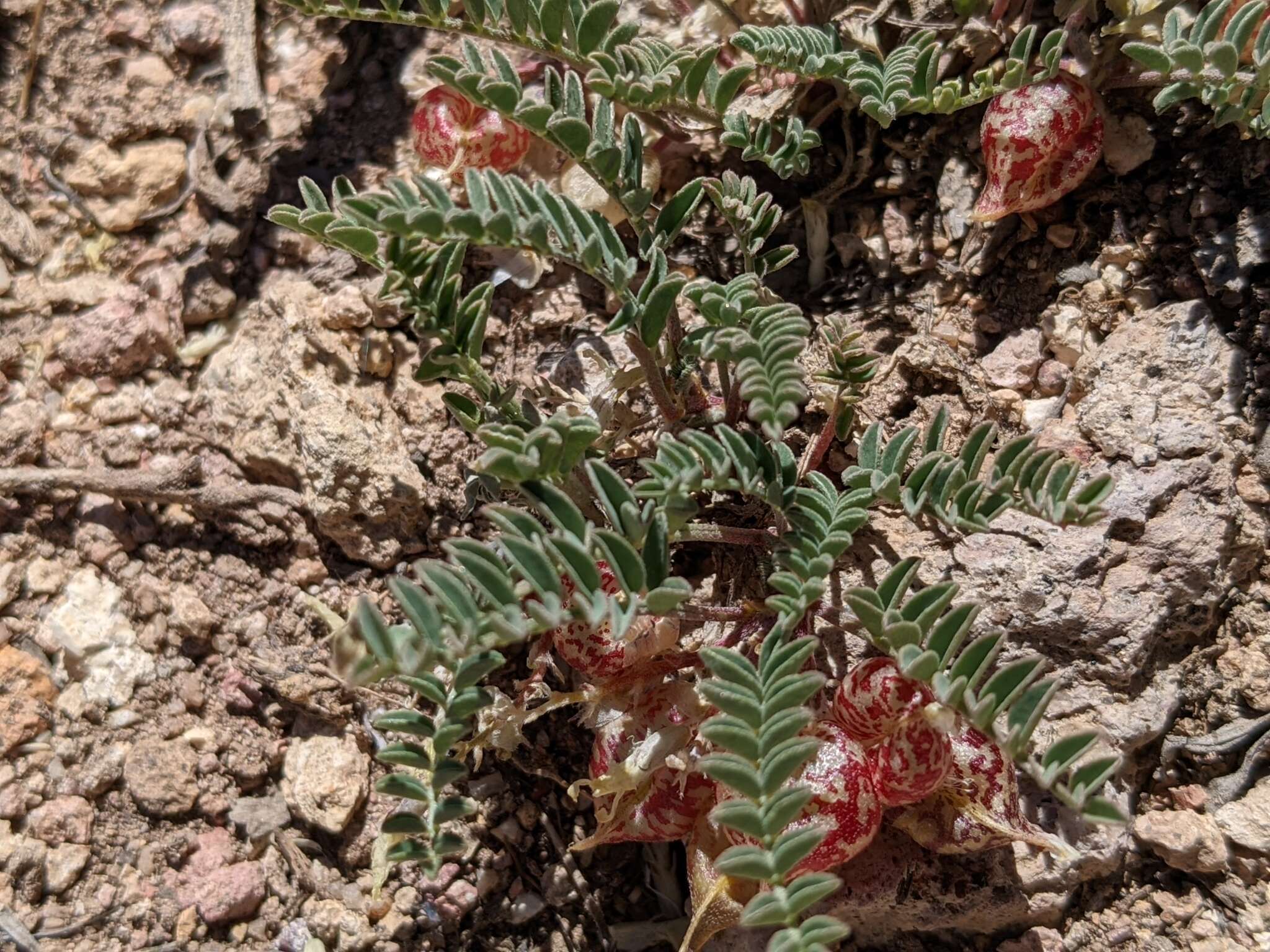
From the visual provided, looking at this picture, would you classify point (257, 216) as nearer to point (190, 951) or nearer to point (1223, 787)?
point (190, 951)

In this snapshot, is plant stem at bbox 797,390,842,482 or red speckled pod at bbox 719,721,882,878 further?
plant stem at bbox 797,390,842,482

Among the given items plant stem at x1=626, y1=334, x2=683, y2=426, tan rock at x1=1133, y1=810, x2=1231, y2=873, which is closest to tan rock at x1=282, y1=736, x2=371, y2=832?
plant stem at x1=626, y1=334, x2=683, y2=426

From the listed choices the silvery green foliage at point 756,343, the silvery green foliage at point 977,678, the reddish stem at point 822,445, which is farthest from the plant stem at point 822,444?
the silvery green foliage at point 977,678

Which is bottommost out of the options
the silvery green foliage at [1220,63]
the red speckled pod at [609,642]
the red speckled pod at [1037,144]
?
the red speckled pod at [609,642]

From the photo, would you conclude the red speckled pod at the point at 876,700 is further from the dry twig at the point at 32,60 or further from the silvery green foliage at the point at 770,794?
the dry twig at the point at 32,60

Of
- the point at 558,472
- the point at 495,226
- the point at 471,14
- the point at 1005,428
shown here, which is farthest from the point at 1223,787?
the point at 471,14

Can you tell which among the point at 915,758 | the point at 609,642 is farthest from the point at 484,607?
the point at 915,758

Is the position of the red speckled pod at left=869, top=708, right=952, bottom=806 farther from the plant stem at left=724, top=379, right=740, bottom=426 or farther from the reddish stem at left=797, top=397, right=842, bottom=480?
the plant stem at left=724, top=379, right=740, bottom=426
